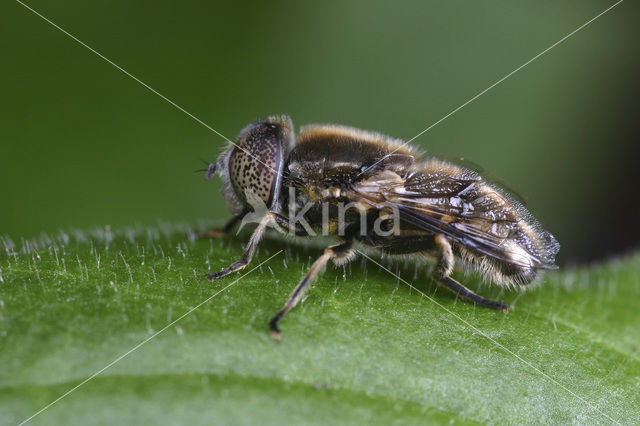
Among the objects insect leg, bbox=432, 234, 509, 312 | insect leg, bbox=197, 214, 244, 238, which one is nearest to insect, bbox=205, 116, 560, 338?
insect leg, bbox=432, 234, 509, 312

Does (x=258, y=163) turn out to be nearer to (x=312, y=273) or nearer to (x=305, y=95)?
(x=312, y=273)

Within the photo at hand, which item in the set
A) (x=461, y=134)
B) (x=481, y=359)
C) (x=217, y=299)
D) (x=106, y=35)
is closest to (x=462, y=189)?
(x=481, y=359)

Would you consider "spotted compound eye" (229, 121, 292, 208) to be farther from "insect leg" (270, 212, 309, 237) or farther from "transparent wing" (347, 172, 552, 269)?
"transparent wing" (347, 172, 552, 269)

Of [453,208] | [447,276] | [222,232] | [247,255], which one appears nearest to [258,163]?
[247,255]

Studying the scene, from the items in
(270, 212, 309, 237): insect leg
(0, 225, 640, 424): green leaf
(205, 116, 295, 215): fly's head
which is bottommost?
(0, 225, 640, 424): green leaf

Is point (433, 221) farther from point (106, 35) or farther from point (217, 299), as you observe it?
point (106, 35)

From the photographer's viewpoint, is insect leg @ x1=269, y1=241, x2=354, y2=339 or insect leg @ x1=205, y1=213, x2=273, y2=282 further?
insect leg @ x1=205, y1=213, x2=273, y2=282
